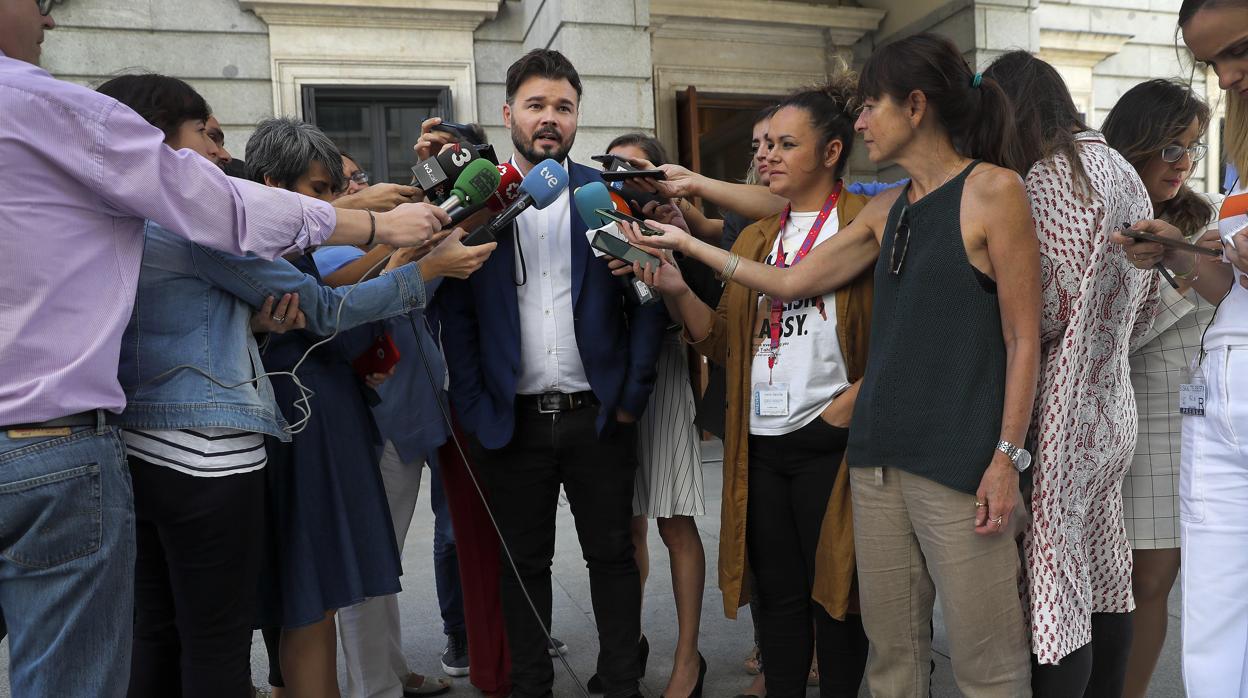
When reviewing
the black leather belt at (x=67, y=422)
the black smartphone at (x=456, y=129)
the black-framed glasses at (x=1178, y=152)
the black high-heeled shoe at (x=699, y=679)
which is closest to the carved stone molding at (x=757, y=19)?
the black smartphone at (x=456, y=129)

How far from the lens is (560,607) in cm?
415

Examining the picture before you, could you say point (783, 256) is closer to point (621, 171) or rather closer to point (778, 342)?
point (778, 342)

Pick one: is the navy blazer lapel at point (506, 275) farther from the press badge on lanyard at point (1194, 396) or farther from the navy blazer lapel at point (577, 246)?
the press badge on lanyard at point (1194, 396)

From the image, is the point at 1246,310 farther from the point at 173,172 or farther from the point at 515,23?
the point at 515,23

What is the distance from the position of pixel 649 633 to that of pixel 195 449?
237 centimetres

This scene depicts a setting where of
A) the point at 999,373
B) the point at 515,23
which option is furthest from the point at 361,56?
the point at 999,373

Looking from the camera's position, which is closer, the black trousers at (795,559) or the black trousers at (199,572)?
the black trousers at (199,572)

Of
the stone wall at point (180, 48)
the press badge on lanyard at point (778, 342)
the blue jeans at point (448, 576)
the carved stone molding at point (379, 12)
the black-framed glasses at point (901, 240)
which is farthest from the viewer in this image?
the carved stone molding at point (379, 12)

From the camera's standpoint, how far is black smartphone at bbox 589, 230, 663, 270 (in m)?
2.49

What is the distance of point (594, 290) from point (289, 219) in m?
1.13

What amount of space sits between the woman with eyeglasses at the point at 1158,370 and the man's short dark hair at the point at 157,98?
8.65 feet

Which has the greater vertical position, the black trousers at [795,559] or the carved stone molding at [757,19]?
the carved stone molding at [757,19]

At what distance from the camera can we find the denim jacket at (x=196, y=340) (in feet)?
5.93

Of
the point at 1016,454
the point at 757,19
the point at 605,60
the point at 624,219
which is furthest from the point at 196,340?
the point at 757,19
